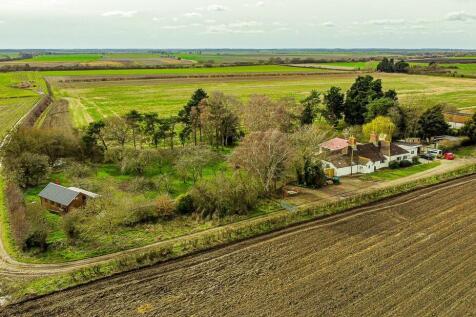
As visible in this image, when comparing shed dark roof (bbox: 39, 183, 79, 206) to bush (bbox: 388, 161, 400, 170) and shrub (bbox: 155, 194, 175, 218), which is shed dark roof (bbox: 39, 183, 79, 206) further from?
bush (bbox: 388, 161, 400, 170)

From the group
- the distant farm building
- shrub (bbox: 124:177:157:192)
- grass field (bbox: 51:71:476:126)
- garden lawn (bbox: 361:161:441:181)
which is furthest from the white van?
shrub (bbox: 124:177:157:192)

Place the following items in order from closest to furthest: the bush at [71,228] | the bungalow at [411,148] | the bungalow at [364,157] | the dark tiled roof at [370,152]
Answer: the bush at [71,228] < the bungalow at [364,157] < the dark tiled roof at [370,152] < the bungalow at [411,148]

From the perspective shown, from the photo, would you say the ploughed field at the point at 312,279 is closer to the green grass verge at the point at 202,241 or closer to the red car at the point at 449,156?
the green grass verge at the point at 202,241

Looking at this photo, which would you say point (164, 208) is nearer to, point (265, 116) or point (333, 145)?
point (265, 116)

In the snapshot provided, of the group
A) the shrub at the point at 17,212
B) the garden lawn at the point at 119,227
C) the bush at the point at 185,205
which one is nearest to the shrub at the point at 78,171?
the garden lawn at the point at 119,227

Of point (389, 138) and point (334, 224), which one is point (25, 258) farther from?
point (389, 138)

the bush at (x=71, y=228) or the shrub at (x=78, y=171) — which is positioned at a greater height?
the shrub at (x=78, y=171)

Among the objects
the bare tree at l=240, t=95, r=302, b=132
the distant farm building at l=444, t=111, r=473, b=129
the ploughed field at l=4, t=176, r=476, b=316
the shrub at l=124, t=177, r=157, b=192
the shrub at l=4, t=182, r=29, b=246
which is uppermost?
the bare tree at l=240, t=95, r=302, b=132
